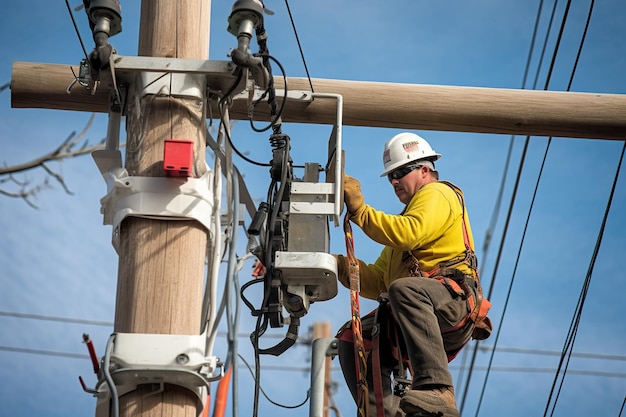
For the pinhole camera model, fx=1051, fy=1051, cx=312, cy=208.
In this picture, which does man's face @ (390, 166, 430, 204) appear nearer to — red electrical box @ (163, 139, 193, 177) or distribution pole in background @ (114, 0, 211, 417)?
distribution pole in background @ (114, 0, 211, 417)

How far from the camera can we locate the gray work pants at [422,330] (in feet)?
17.8

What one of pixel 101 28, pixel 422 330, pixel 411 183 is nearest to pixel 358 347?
pixel 422 330

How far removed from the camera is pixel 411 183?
21.7 feet

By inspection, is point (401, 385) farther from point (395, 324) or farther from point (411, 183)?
point (411, 183)

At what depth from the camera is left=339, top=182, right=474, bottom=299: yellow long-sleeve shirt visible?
5781mm

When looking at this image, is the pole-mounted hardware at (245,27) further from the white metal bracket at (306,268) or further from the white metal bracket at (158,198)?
the white metal bracket at (306,268)

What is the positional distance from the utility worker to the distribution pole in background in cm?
150

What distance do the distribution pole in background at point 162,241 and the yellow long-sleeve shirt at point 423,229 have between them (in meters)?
1.57

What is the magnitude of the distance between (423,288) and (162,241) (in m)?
1.87

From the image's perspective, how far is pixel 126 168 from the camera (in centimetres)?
438

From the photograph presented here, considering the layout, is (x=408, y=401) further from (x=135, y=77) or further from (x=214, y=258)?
(x=135, y=77)

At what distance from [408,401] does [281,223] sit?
1.07 metres

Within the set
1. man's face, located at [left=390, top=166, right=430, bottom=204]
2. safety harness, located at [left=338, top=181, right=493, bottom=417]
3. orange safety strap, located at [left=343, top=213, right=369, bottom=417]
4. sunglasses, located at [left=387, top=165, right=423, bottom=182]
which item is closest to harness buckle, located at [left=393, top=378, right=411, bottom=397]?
safety harness, located at [left=338, top=181, right=493, bottom=417]

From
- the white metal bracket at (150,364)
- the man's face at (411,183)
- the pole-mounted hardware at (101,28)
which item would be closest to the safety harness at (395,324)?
the man's face at (411,183)
